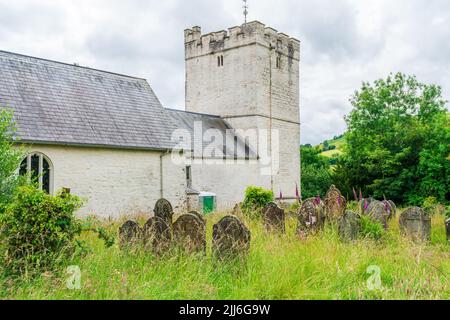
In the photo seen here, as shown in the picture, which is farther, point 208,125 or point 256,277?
point 208,125

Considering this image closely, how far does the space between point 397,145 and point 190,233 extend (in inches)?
861

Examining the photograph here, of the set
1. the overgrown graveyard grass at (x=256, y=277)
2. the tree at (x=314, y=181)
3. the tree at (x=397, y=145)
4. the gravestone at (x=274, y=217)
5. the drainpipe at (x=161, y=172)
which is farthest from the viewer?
the tree at (x=314, y=181)

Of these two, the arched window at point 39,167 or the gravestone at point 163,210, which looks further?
the arched window at point 39,167

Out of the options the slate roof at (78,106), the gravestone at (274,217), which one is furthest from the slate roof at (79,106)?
the gravestone at (274,217)

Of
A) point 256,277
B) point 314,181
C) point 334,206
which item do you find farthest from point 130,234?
point 314,181

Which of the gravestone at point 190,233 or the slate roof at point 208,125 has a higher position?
the slate roof at point 208,125

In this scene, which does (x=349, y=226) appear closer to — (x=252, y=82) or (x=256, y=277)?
(x=256, y=277)

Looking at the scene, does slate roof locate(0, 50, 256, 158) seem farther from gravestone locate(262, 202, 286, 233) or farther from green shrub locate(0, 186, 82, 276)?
green shrub locate(0, 186, 82, 276)

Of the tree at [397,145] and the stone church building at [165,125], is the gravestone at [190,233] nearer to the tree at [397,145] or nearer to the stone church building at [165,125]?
the stone church building at [165,125]

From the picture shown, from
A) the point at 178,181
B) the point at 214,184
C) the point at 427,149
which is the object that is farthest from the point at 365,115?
the point at 178,181

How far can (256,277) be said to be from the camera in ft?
16.8

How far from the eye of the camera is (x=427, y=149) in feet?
74.7

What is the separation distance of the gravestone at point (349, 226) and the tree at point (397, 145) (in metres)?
14.1

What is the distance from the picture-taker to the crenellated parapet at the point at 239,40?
25.6m
